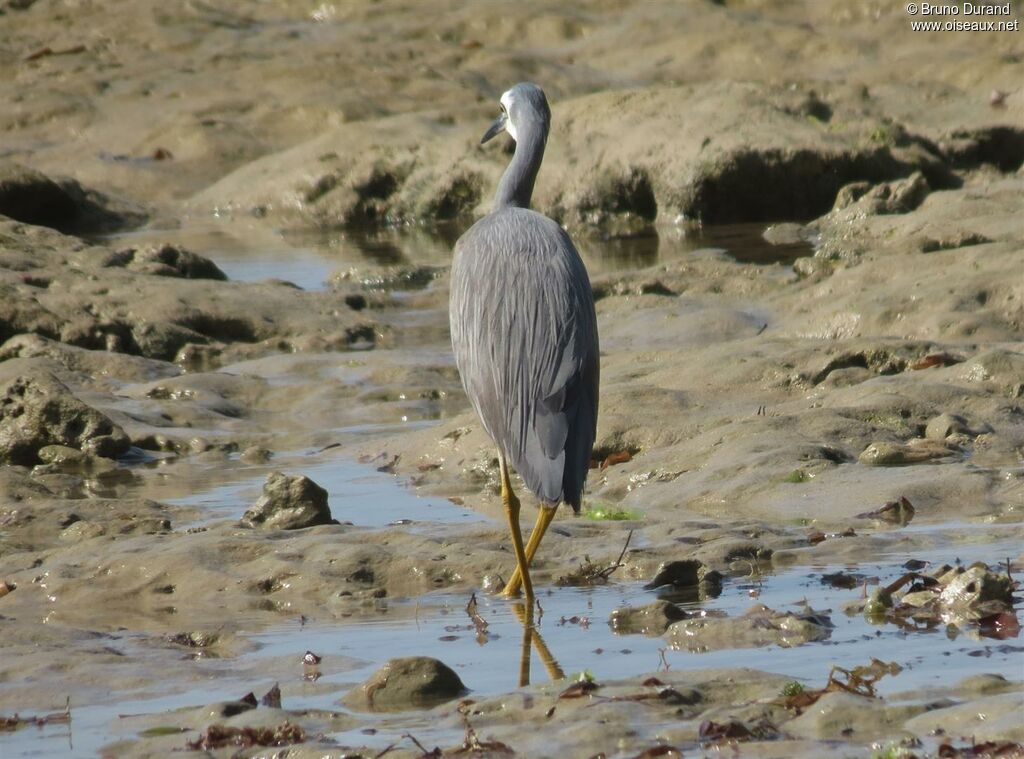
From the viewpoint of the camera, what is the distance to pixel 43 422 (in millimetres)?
8258

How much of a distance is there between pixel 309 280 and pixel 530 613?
9.54m

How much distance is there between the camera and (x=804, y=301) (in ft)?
34.8

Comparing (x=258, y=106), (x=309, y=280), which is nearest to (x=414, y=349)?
(x=309, y=280)

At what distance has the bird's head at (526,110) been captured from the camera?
6848 mm

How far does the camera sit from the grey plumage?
17.7 feet

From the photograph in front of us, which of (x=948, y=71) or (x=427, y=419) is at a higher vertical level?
(x=948, y=71)

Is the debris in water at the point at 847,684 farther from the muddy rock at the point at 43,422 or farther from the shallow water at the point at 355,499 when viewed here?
the muddy rock at the point at 43,422

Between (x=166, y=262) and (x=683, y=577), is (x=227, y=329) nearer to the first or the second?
(x=166, y=262)

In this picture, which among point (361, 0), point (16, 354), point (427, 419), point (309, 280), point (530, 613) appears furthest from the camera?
point (361, 0)

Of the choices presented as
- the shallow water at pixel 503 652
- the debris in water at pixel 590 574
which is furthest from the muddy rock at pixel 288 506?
the debris in water at pixel 590 574

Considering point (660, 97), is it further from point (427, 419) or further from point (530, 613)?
point (530, 613)

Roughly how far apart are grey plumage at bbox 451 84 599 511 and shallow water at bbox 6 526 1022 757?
0.46 meters

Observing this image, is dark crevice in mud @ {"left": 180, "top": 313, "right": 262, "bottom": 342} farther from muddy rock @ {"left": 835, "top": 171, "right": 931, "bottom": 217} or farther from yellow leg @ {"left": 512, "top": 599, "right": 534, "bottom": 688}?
yellow leg @ {"left": 512, "top": 599, "right": 534, "bottom": 688}

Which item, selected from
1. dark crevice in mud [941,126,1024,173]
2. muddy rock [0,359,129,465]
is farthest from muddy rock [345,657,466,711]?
dark crevice in mud [941,126,1024,173]
